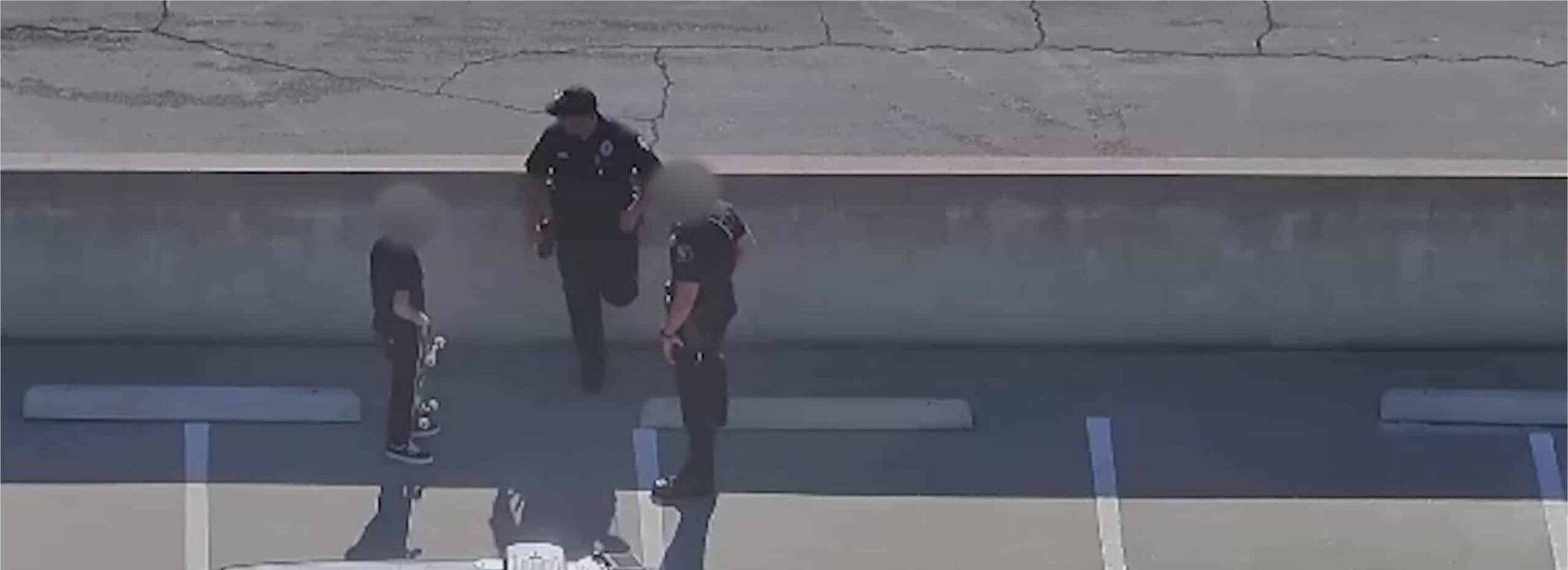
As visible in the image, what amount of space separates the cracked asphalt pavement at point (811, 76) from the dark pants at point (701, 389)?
449cm

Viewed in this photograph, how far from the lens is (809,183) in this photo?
1238cm

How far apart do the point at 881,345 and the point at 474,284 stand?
6.09ft

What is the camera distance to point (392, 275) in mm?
11219

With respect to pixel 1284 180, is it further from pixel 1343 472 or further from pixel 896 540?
pixel 896 540

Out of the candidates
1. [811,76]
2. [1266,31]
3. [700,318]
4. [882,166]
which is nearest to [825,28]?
[811,76]

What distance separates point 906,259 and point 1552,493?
295 cm

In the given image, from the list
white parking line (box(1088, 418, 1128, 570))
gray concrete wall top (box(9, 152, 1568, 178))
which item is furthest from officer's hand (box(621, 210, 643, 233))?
white parking line (box(1088, 418, 1128, 570))

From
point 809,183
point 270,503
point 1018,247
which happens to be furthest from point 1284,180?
point 270,503

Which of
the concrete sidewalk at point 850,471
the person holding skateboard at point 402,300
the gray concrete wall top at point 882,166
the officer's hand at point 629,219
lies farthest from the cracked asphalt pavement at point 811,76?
the officer's hand at point 629,219

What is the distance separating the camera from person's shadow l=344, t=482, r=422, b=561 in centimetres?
1119

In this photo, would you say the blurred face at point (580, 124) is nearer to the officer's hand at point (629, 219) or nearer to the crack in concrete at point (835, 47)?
the officer's hand at point (629, 219)

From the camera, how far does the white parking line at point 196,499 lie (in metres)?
11.1

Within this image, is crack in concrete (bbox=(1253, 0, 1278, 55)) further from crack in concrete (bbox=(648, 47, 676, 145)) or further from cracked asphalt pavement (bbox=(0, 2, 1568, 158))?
crack in concrete (bbox=(648, 47, 676, 145))

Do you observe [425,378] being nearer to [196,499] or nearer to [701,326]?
[196,499]
